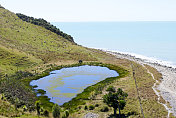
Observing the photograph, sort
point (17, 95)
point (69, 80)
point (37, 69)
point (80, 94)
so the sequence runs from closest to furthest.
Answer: point (17, 95) → point (80, 94) → point (69, 80) → point (37, 69)

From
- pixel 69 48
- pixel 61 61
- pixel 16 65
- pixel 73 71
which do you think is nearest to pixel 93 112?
pixel 73 71

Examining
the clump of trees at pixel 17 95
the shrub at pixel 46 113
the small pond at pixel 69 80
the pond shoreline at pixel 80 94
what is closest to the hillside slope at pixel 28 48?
the pond shoreline at pixel 80 94

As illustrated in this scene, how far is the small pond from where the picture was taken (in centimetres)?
7356

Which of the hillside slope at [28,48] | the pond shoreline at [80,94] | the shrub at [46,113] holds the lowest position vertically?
the shrub at [46,113]

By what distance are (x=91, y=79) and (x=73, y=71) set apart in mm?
17077

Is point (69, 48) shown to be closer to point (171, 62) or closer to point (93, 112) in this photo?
point (171, 62)

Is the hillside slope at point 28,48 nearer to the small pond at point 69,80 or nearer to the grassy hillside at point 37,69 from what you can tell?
the grassy hillside at point 37,69

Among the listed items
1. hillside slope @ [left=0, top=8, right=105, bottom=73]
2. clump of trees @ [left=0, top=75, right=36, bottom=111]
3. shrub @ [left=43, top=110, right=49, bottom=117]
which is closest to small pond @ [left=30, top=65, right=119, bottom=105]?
clump of trees @ [left=0, top=75, right=36, bottom=111]

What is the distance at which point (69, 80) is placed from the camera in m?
90.8

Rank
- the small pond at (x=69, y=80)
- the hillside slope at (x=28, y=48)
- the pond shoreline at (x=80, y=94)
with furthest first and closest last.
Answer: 1. the hillside slope at (x=28, y=48)
2. the small pond at (x=69, y=80)
3. the pond shoreline at (x=80, y=94)

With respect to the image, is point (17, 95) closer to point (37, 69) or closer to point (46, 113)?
point (46, 113)

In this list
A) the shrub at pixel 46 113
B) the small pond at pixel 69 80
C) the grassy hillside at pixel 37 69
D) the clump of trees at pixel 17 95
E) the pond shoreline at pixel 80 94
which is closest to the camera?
the shrub at pixel 46 113

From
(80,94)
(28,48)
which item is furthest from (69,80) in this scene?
(28,48)

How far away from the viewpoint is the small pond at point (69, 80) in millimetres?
73562
